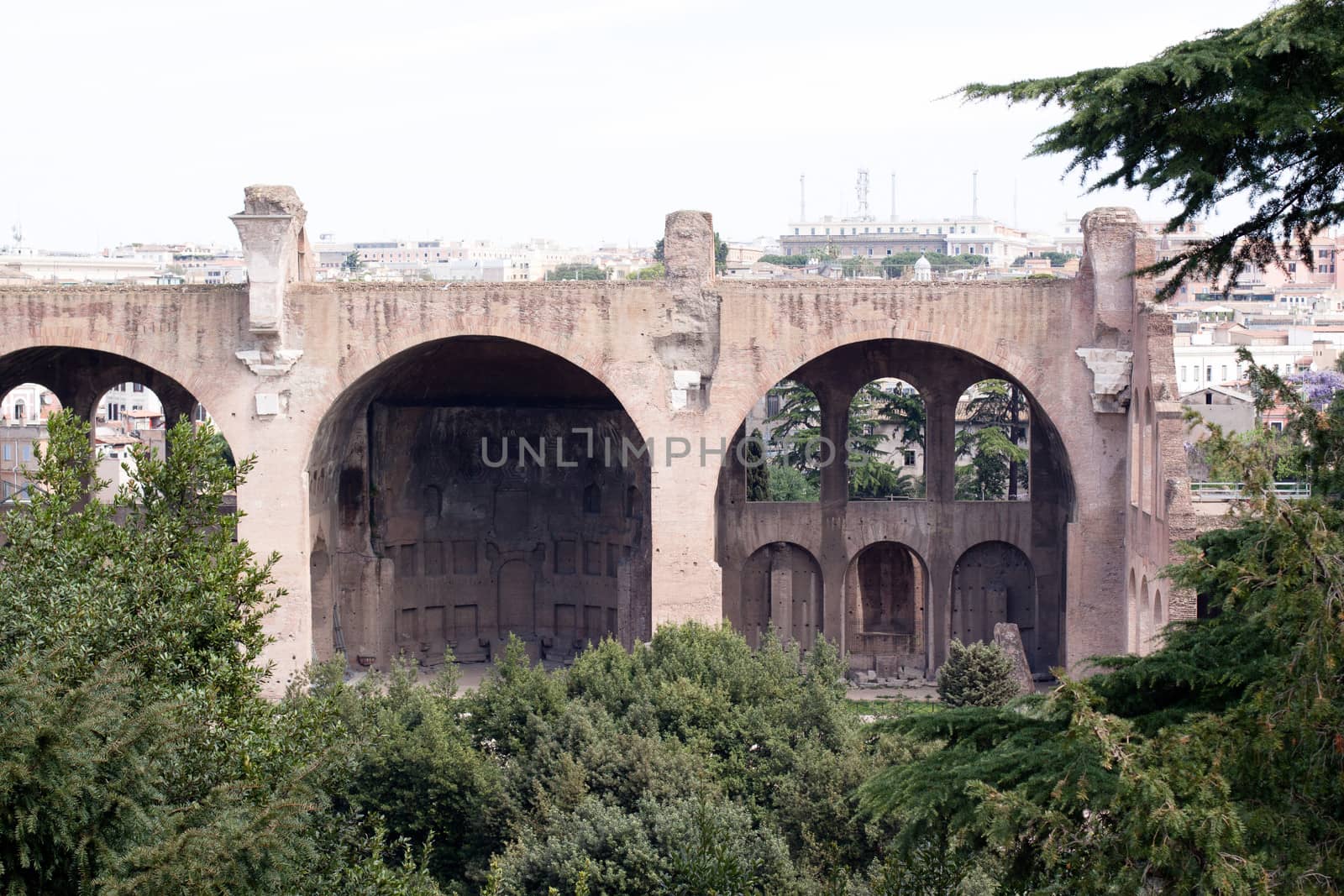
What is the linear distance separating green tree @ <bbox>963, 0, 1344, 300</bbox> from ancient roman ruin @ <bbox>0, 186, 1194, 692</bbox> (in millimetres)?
11046

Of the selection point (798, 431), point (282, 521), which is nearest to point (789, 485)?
point (798, 431)

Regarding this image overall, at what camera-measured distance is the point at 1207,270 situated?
9.71 metres

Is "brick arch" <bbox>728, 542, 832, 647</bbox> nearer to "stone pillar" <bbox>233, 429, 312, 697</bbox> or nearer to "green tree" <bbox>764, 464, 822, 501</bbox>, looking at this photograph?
"stone pillar" <bbox>233, 429, 312, 697</bbox>

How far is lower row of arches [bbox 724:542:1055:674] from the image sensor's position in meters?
27.1

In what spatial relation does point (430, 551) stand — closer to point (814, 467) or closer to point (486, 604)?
point (486, 604)

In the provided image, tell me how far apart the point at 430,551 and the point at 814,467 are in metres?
17.3

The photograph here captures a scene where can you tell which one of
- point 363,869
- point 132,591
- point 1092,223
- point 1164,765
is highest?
point 1092,223

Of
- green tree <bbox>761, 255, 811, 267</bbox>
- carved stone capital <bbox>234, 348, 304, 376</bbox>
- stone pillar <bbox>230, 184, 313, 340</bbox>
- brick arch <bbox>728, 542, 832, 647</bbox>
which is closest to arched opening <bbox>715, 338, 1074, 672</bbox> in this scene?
brick arch <bbox>728, 542, 832, 647</bbox>

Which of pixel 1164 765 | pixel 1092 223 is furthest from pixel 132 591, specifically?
pixel 1092 223

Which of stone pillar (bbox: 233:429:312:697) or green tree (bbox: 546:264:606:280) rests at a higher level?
green tree (bbox: 546:264:606:280)

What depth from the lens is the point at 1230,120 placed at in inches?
340

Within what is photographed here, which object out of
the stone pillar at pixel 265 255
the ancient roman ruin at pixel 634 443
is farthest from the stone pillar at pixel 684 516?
the stone pillar at pixel 265 255

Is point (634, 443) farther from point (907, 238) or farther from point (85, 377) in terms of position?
point (907, 238)

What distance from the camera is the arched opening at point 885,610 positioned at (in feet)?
91.3
